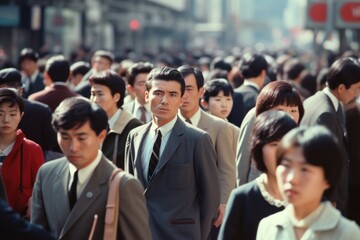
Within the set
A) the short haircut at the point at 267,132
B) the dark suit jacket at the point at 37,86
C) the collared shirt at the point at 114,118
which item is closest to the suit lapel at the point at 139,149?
the collared shirt at the point at 114,118

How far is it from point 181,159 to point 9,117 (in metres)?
1.23

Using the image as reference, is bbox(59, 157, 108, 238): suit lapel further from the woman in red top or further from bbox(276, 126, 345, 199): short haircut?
the woman in red top

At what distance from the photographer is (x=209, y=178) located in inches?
266

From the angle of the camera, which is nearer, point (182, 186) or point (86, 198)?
point (86, 198)

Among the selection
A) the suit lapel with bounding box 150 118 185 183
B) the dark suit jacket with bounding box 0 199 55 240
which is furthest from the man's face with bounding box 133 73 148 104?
the dark suit jacket with bounding box 0 199 55 240

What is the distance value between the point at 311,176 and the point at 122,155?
3.81 m

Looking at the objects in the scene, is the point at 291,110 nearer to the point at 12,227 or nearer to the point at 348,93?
the point at 348,93

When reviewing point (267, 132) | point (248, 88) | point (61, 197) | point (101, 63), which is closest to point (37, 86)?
point (101, 63)

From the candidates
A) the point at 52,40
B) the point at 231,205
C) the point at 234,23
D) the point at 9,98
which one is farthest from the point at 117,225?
the point at 234,23

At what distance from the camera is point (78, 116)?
5.08 m

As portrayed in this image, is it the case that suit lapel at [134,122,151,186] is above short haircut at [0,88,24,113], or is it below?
below

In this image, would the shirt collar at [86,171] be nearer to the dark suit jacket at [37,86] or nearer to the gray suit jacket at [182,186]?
the gray suit jacket at [182,186]

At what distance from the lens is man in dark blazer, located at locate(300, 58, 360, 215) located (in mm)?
7471

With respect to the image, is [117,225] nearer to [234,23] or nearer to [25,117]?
[25,117]
